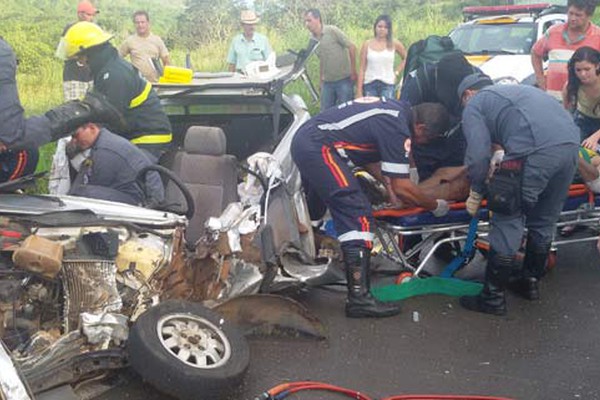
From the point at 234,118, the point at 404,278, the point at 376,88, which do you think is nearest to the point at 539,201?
the point at 404,278

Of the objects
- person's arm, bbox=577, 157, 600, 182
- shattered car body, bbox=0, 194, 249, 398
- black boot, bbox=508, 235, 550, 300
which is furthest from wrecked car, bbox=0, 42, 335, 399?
person's arm, bbox=577, 157, 600, 182

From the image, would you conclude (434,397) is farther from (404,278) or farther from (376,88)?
(376,88)

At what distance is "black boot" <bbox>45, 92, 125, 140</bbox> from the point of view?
4.73m

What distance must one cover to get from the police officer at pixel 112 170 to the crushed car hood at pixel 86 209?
468 millimetres

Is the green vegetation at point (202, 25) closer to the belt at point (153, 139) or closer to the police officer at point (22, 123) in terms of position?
the belt at point (153, 139)

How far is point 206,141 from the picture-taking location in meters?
5.18

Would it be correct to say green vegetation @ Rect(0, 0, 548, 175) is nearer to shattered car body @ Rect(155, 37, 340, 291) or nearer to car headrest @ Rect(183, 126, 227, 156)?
shattered car body @ Rect(155, 37, 340, 291)

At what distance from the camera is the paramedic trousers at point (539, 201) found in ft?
15.7

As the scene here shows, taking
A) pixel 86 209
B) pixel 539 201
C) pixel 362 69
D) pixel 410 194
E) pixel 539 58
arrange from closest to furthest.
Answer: pixel 86 209 → pixel 410 194 → pixel 539 201 → pixel 539 58 → pixel 362 69

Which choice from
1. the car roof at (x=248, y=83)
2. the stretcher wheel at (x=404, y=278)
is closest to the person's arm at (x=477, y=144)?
the stretcher wheel at (x=404, y=278)

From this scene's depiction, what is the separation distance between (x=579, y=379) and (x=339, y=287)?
6.20ft

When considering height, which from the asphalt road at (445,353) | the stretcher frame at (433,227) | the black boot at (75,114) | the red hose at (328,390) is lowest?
the asphalt road at (445,353)

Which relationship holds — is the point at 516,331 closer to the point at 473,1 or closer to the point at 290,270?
the point at 290,270

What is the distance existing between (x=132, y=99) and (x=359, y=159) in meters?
1.69
